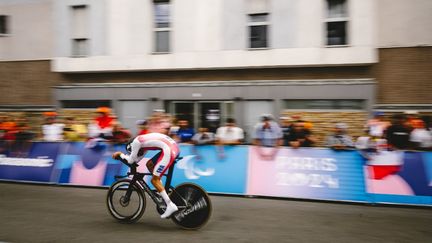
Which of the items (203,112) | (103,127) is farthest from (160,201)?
(203,112)

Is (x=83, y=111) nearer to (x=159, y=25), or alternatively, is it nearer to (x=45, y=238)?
(x=159, y=25)

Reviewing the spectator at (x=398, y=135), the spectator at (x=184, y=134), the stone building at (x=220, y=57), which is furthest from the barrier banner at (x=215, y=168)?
the stone building at (x=220, y=57)

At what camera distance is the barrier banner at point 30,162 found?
34.5ft

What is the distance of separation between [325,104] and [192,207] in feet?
33.0

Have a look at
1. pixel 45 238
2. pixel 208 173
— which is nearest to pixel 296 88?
pixel 208 173

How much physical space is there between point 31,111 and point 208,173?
39.9 feet

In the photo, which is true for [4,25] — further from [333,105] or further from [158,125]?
[333,105]

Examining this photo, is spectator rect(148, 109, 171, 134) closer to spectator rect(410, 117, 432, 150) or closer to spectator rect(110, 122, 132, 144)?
spectator rect(110, 122, 132, 144)

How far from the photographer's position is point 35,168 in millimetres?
10602

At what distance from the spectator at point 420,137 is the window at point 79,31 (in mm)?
13199

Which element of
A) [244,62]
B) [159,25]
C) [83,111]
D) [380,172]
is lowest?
[380,172]

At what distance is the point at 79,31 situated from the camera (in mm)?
18109

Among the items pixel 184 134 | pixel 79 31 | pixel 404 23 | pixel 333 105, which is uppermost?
pixel 79 31

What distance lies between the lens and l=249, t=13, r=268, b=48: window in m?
16.0
